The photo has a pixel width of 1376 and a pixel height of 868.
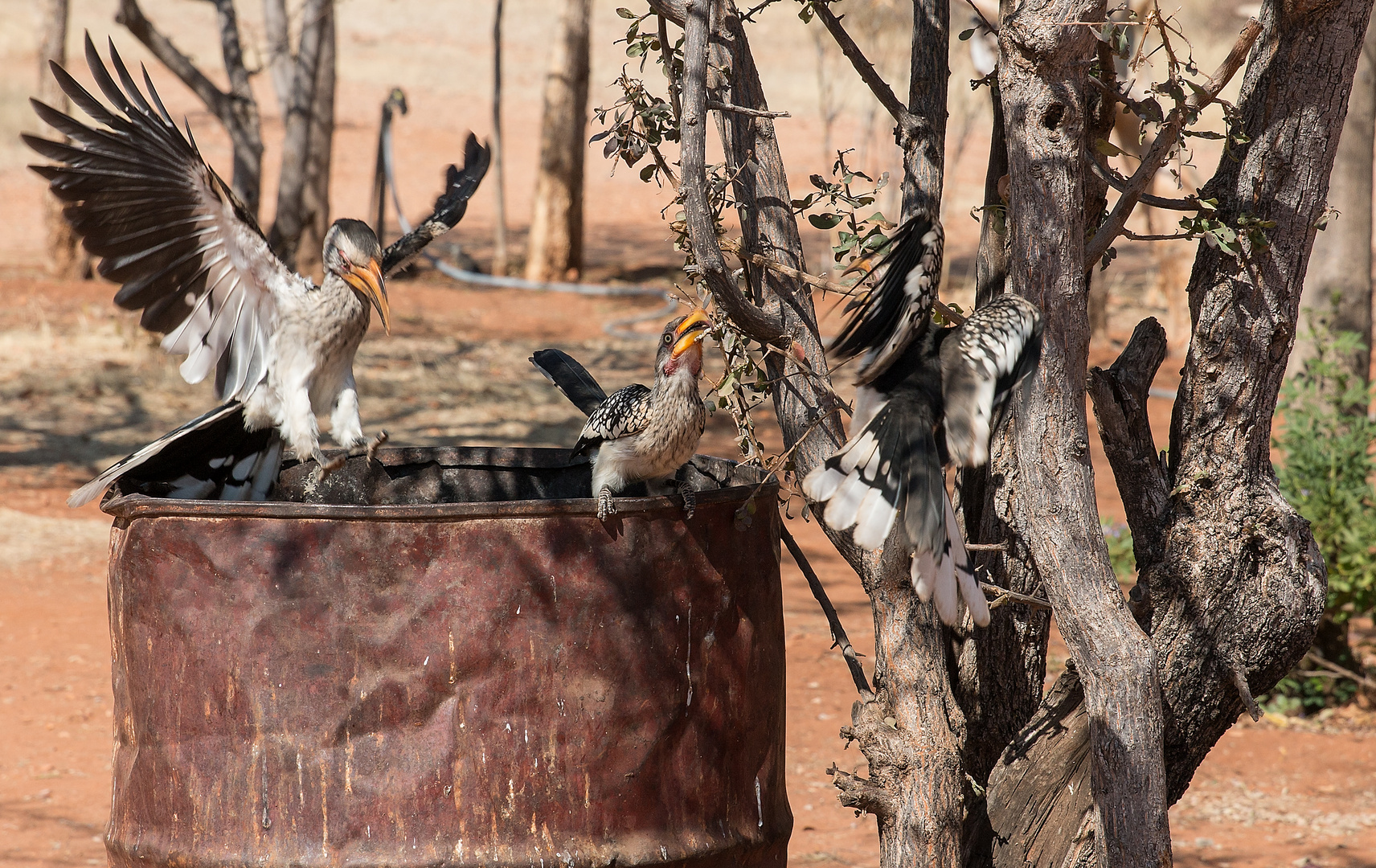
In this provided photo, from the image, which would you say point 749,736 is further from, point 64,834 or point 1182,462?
point 64,834

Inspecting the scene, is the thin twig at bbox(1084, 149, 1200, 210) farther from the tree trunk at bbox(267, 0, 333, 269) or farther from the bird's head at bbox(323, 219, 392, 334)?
the tree trunk at bbox(267, 0, 333, 269)

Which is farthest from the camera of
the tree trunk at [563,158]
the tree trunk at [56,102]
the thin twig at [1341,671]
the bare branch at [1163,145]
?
the tree trunk at [563,158]

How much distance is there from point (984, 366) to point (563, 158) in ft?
42.3

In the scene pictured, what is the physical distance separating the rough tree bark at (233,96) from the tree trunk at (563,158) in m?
5.35

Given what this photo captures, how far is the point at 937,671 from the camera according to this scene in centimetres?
300

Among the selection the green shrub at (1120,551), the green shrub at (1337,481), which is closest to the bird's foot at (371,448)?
the green shrub at (1120,551)

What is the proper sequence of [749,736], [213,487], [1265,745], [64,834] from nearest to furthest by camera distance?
[749,736]
[213,487]
[64,834]
[1265,745]

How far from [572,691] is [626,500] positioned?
15.1 inches

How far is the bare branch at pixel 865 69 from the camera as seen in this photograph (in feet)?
9.70

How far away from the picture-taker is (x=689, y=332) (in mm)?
3059

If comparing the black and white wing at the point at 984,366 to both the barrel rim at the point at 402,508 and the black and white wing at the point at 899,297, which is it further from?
the barrel rim at the point at 402,508

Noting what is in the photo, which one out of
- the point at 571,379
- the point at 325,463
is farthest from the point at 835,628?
the point at 325,463

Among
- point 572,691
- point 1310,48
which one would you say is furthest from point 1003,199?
point 572,691

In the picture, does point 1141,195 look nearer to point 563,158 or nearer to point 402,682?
point 402,682
